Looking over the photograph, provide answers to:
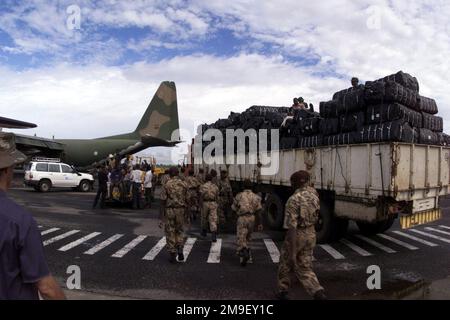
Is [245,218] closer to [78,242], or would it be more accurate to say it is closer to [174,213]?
[174,213]

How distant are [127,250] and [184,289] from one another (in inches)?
119

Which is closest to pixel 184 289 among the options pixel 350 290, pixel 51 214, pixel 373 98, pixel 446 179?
pixel 350 290

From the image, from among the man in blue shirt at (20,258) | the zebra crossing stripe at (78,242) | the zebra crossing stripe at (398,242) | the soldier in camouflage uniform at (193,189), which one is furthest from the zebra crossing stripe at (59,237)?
the zebra crossing stripe at (398,242)

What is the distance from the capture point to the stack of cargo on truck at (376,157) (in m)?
7.95

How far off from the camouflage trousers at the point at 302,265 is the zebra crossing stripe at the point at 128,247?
3.86 m

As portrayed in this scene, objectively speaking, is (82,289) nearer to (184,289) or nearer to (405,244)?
(184,289)

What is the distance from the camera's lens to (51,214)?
1423cm

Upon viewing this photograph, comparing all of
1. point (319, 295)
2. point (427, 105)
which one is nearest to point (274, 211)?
point (427, 105)

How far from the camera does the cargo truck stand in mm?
7797

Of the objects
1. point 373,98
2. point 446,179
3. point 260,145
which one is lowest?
point 446,179

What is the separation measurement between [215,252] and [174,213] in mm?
1504

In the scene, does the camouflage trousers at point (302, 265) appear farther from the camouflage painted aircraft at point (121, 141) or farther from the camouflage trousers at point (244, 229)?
the camouflage painted aircraft at point (121, 141)

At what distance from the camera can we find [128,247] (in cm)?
923

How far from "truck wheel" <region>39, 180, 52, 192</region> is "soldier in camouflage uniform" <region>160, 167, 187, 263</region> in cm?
1705
